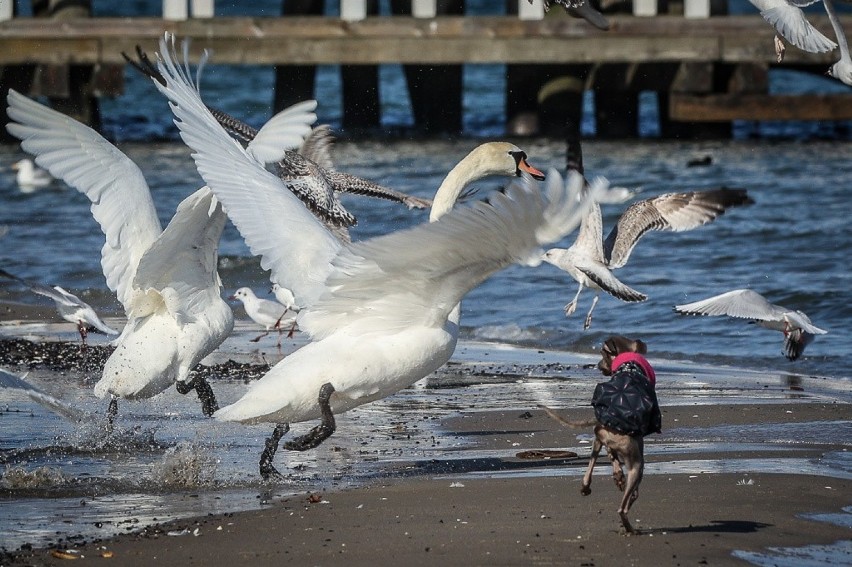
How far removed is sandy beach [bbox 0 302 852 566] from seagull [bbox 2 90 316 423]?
1.07m

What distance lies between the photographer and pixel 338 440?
8023 mm

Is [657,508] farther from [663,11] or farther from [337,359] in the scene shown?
[663,11]

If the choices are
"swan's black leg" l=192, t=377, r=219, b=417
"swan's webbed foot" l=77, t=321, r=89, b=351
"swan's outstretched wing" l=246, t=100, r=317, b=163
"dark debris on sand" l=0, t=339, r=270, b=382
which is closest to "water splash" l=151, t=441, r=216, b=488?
"swan's black leg" l=192, t=377, r=219, b=417

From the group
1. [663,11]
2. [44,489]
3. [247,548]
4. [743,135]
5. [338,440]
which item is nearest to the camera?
[247,548]

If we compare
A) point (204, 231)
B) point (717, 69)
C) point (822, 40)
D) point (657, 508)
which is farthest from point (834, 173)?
point (657, 508)

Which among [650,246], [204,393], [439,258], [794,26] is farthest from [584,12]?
[650,246]

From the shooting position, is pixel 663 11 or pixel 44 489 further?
pixel 663 11

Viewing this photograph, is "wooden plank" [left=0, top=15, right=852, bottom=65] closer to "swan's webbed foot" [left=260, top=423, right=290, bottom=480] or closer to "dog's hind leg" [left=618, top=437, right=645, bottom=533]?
"swan's webbed foot" [left=260, top=423, right=290, bottom=480]

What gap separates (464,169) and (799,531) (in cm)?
251

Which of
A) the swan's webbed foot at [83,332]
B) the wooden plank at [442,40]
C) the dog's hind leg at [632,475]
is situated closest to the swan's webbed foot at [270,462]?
the dog's hind leg at [632,475]

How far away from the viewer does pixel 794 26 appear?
31.8 ft

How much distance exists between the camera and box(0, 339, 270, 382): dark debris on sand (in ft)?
33.4

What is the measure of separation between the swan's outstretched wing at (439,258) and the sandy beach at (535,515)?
30.3 inches

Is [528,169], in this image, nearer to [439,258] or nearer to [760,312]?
[439,258]
